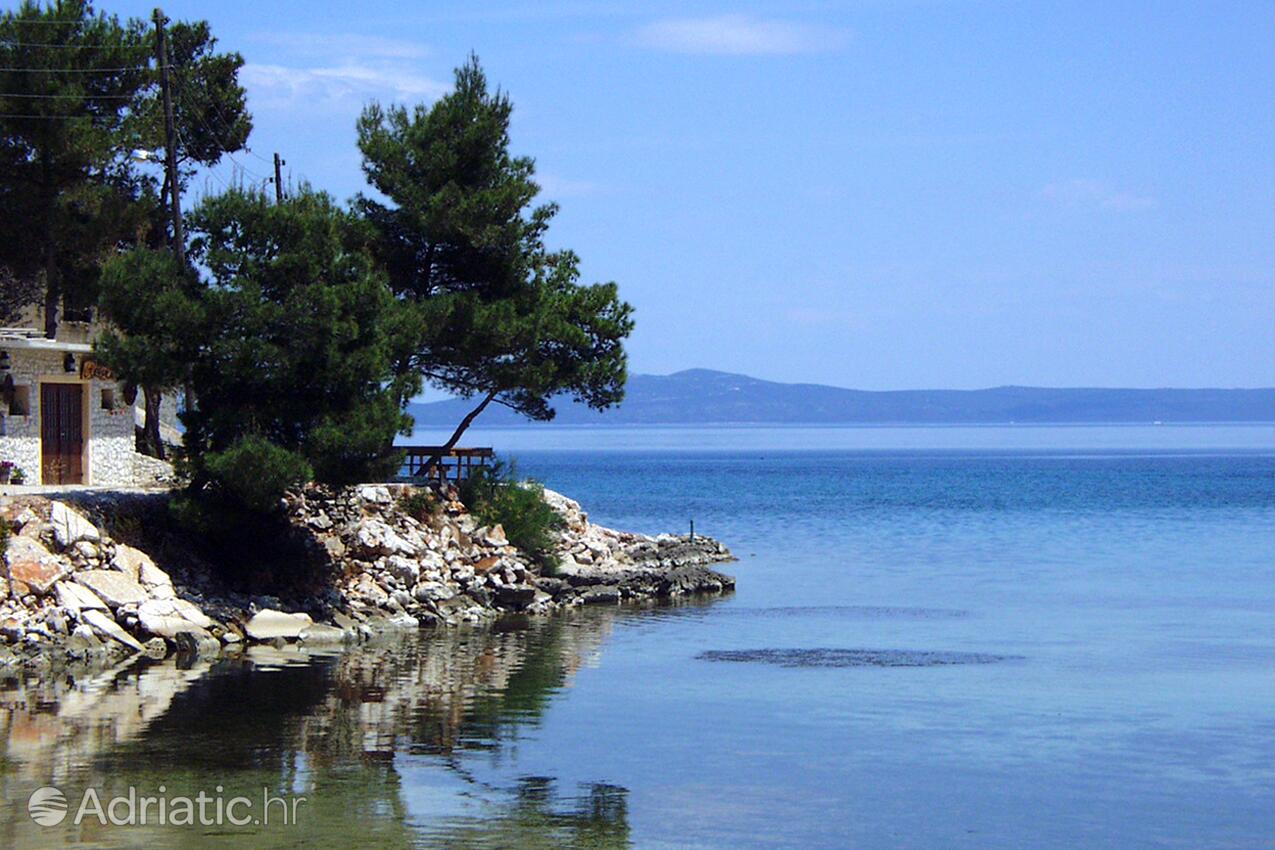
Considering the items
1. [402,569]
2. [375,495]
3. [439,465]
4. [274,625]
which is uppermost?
[439,465]

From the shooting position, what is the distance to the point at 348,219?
45906 mm

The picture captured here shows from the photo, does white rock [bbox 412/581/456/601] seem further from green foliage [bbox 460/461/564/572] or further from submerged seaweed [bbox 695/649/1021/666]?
submerged seaweed [bbox 695/649/1021/666]

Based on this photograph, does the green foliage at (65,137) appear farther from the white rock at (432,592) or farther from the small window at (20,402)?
the white rock at (432,592)

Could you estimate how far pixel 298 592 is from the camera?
3872 cm

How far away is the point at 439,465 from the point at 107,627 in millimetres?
15875

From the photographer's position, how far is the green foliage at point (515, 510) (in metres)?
47.3

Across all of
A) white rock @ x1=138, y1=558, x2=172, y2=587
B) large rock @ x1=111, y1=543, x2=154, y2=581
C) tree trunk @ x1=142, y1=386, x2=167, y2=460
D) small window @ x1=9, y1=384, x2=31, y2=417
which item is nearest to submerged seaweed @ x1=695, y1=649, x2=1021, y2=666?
white rock @ x1=138, y1=558, x2=172, y2=587

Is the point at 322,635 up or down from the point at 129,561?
down

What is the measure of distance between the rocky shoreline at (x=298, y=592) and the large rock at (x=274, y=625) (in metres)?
0.03

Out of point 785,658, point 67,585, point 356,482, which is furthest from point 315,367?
point 785,658

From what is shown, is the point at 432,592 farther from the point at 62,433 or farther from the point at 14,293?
the point at 14,293

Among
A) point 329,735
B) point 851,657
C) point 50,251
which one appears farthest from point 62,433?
point 851,657

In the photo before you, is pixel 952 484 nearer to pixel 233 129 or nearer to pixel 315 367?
pixel 233 129

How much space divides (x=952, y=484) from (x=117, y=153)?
9919 centimetres
